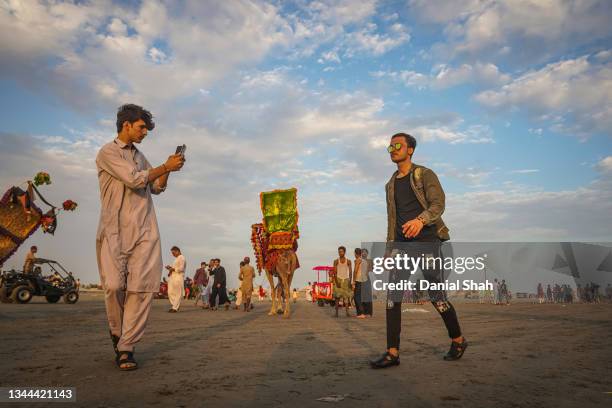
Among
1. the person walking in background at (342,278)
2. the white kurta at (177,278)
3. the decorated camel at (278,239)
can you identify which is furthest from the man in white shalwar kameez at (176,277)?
the person walking in background at (342,278)

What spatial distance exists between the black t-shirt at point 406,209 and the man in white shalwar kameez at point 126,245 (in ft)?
7.70

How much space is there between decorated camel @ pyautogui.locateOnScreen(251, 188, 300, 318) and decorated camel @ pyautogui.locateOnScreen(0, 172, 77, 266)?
21.6 ft

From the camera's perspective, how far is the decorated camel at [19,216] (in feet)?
34.3

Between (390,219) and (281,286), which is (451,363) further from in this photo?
(281,286)

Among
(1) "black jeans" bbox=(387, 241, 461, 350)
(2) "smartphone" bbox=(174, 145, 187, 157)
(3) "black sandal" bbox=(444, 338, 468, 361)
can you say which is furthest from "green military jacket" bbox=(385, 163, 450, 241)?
(2) "smartphone" bbox=(174, 145, 187, 157)

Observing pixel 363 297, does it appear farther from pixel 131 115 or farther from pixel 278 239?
pixel 131 115

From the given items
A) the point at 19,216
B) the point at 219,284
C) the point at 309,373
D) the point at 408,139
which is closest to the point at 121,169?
the point at 309,373

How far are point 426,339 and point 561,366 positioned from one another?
274 centimetres

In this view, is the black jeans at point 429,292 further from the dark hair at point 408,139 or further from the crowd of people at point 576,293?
the crowd of people at point 576,293

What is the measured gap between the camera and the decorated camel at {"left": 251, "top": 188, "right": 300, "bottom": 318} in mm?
14930

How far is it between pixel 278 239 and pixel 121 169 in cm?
1072

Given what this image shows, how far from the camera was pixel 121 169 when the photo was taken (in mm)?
4496

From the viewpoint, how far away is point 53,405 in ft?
9.86

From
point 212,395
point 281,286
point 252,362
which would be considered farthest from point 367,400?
point 281,286
